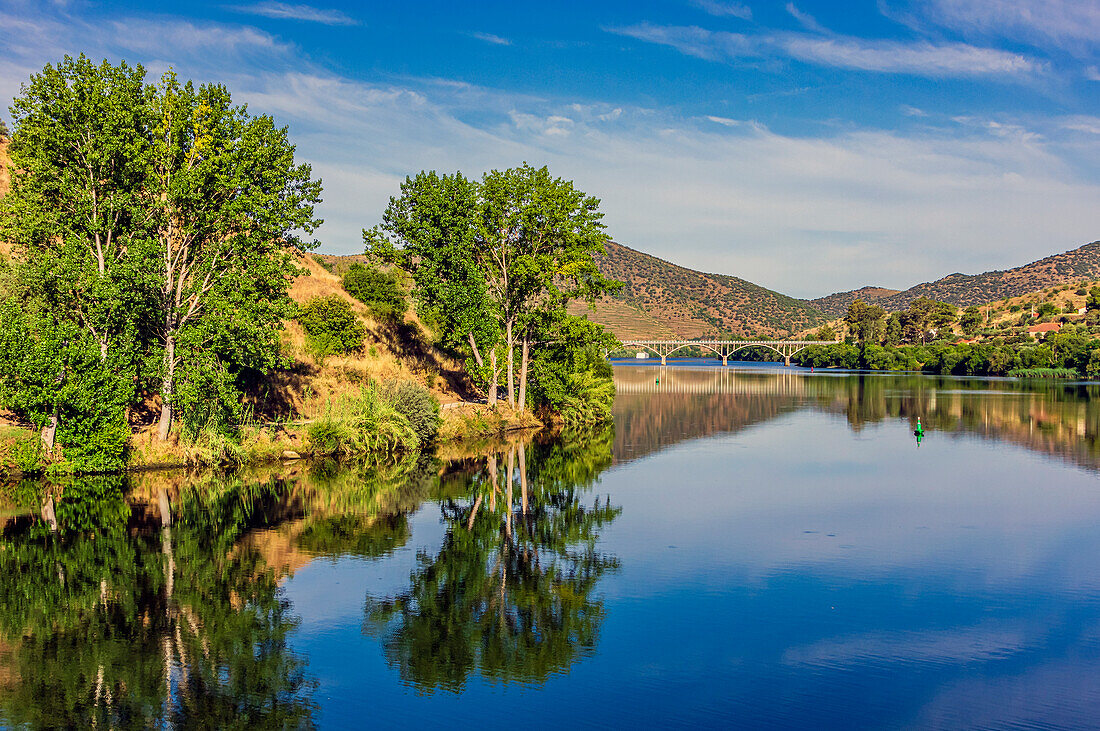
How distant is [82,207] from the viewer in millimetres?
26906

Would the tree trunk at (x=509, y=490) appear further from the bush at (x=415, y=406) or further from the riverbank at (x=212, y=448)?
the bush at (x=415, y=406)

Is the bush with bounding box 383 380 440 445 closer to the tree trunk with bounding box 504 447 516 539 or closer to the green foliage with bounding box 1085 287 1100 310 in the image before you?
the tree trunk with bounding box 504 447 516 539

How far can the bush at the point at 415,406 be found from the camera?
36.2 meters

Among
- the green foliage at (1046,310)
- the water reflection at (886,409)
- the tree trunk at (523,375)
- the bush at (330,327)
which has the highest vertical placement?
the green foliage at (1046,310)

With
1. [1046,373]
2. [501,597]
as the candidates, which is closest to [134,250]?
[501,597]

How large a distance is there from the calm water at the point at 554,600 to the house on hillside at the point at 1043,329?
123825 mm

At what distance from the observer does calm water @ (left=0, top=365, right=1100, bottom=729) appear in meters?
11.0

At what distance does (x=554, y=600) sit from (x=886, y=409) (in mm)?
49374

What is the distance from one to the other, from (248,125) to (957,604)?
2649cm

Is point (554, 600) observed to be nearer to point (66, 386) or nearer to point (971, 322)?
point (66, 386)

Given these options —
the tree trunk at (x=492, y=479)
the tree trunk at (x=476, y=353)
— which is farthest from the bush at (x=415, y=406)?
the tree trunk at (x=476, y=353)

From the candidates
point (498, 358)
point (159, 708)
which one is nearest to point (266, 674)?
point (159, 708)

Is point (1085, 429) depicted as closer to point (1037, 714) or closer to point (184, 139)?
point (1037, 714)

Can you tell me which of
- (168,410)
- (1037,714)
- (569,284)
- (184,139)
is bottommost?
(1037,714)
